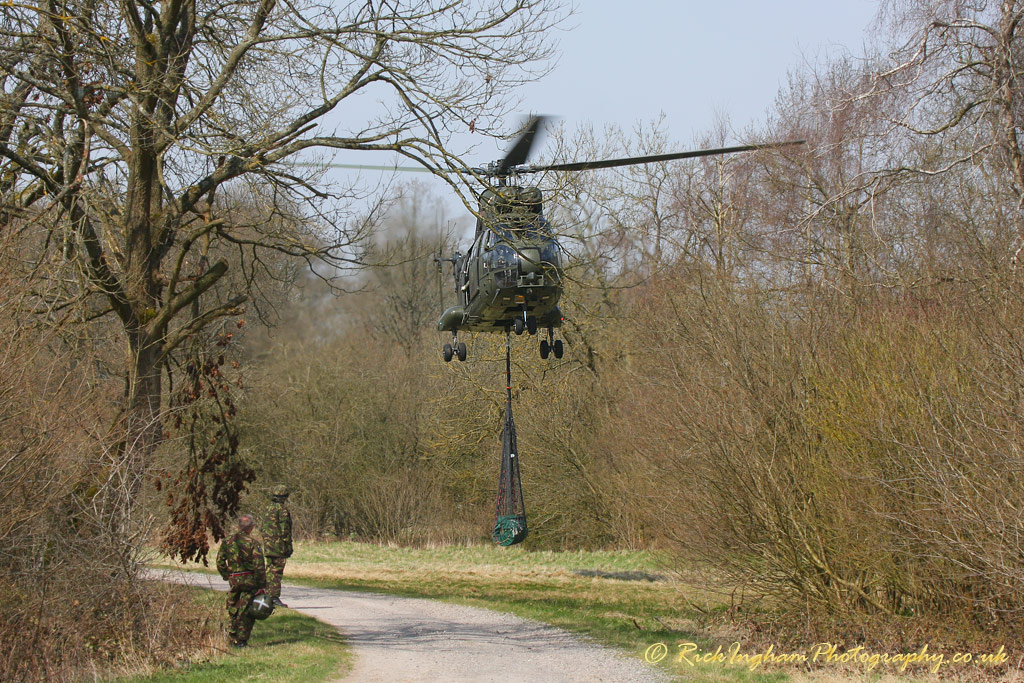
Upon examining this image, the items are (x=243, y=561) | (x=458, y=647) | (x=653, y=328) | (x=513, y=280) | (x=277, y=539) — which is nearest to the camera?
(x=243, y=561)

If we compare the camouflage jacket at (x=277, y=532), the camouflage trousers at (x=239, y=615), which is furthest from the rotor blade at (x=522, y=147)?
the camouflage jacket at (x=277, y=532)

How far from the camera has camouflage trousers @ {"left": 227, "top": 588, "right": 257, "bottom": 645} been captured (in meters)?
11.9

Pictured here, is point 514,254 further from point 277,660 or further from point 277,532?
point 277,532

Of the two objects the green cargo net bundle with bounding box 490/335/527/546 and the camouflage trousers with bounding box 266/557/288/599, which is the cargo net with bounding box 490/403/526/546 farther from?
the camouflage trousers with bounding box 266/557/288/599

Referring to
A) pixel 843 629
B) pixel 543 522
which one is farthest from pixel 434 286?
pixel 843 629

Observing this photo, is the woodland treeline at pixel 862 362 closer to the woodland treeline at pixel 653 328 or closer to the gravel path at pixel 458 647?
the woodland treeline at pixel 653 328

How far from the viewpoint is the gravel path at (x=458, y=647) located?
1062 cm

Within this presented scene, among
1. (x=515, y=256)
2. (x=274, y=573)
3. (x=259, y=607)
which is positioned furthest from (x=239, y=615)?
(x=515, y=256)

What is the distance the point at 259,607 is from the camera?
38.8ft

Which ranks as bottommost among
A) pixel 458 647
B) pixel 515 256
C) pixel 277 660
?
pixel 458 647

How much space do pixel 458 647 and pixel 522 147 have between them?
661cm

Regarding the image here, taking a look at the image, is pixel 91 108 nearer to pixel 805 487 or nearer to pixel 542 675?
pixel 542 675

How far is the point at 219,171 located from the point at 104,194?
1.35m

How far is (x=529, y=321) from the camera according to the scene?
1267 centimetres
